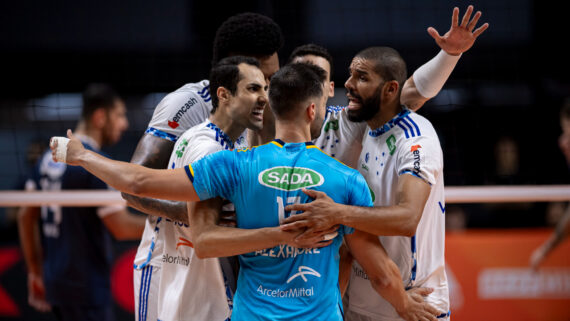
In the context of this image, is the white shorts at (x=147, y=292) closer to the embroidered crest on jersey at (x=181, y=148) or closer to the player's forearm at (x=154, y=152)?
the player's forearm at (x=154, y=152)

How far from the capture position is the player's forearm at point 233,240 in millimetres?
2590

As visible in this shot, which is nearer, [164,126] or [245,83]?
[245,83]

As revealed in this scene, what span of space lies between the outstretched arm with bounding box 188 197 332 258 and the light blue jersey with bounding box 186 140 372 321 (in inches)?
2.7

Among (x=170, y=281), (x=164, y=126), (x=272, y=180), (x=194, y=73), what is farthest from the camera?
(x=194, y=73)

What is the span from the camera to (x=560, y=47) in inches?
382

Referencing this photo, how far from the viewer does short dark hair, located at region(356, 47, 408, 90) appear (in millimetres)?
3328

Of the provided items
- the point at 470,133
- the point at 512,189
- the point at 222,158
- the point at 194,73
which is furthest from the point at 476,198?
the point at 194,73

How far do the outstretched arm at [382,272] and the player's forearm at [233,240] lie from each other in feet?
1.40

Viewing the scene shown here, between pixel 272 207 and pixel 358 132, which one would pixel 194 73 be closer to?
pixel 358 132

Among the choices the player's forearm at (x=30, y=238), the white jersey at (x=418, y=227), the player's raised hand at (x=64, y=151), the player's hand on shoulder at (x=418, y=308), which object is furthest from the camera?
the player's forearm at (x=30, y=238)

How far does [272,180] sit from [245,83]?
819mm

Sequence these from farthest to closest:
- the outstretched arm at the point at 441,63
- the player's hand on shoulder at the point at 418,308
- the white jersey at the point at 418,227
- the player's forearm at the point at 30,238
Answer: the player's forearm at the point at 30,238
the outstretched arm at the point at 441,63
the white jersey at the point at 418,227
the player's hand on shoulder at the point at 418,308

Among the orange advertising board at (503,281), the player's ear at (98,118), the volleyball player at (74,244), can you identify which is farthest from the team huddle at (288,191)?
the orange advertising board at (503,281)

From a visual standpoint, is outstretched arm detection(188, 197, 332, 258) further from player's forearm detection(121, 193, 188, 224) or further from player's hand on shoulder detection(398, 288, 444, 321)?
player's hand on shoulder detection(398, 288, 444, 321)
